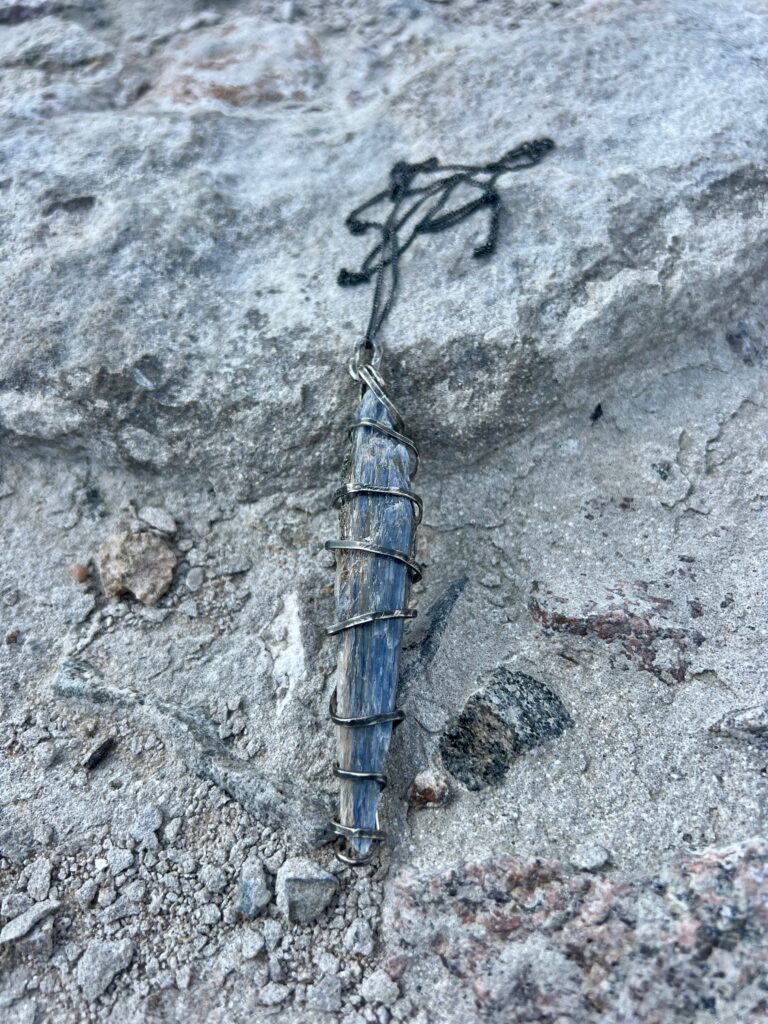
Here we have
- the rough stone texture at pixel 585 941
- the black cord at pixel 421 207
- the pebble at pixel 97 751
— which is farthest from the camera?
the black cord at pixel 421 207

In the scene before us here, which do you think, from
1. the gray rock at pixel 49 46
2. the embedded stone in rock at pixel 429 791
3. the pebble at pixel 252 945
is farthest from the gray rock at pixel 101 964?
the gray rock at pixel 49 46

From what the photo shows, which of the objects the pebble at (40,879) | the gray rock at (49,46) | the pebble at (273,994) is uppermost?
the gray rock at (49,46)

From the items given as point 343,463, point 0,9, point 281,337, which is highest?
point 0,9

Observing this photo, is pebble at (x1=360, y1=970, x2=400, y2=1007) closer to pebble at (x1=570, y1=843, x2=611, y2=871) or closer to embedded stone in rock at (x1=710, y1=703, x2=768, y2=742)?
pebble at (x1=570, y1=843, x2=611, y2=871)

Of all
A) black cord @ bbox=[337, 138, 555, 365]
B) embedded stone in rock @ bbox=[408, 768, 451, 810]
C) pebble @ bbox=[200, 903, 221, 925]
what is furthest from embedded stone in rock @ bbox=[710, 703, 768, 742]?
black cord @ bbox=[337, 138, 555, 365]

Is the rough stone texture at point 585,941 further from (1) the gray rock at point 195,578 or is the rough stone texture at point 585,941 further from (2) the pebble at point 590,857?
(1) the gray rock at point 195,578

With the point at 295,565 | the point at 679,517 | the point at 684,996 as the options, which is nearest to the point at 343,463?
the point at 295,565

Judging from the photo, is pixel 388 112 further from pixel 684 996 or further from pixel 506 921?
pixel 684 996

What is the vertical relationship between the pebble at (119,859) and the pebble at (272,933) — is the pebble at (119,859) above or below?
above
